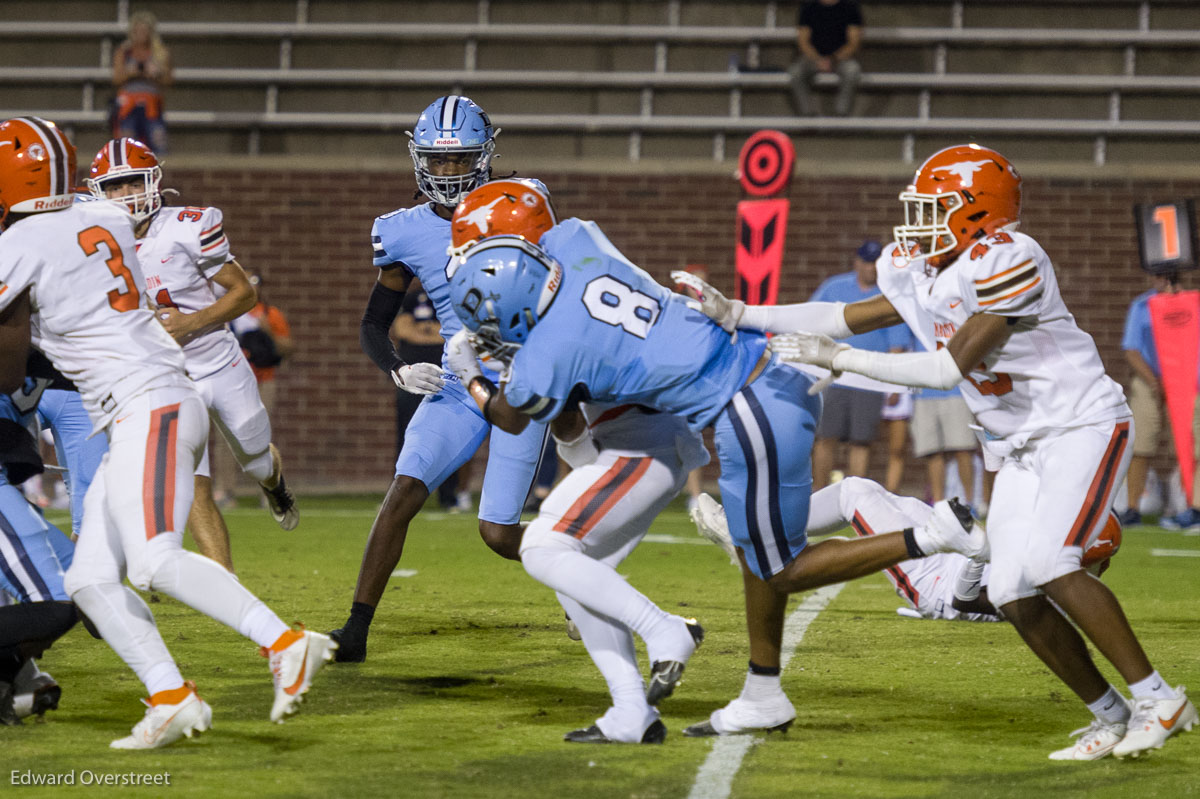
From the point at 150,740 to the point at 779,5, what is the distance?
12.7 m

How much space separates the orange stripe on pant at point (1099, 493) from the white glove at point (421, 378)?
2.42 m

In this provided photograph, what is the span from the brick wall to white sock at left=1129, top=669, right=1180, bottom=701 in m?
9.95

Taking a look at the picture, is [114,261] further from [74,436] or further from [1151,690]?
[1151,690]

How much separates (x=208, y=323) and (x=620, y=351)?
279 centimetres

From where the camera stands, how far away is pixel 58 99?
15.4 m

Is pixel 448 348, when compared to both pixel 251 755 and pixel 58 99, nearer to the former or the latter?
pixel 251 755

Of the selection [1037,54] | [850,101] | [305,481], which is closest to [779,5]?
[850,101]

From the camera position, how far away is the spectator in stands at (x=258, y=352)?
37.8 feet

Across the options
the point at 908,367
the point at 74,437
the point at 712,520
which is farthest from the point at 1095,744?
the point at 74,437

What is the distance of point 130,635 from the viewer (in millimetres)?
4094

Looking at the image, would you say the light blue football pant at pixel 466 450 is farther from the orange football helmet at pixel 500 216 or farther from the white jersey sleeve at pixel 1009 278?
the white jersey sleeve at pixel 1009 278

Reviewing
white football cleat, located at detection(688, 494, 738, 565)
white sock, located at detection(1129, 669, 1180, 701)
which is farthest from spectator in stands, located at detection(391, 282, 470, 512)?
white sock, located at detection(1129, 669, 1180, 701)

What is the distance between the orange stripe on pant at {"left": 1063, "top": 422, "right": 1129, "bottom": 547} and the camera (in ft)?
13.6

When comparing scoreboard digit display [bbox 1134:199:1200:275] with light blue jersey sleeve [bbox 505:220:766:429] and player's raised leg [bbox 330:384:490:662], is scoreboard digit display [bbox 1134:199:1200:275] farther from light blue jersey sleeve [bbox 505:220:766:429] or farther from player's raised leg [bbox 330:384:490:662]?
light blue jersey sleeve [bbox 505:220:766:429]
